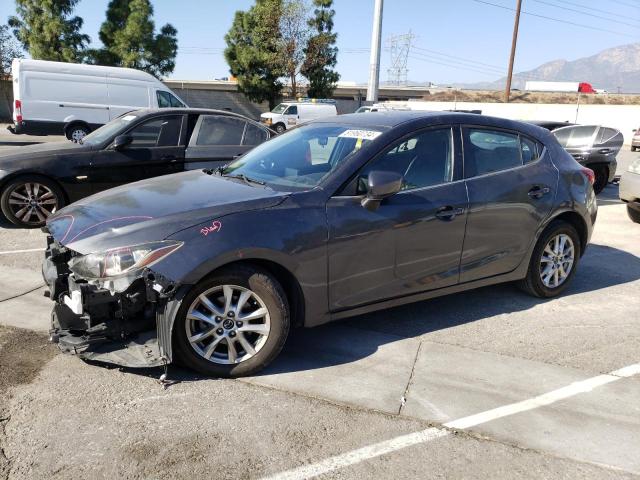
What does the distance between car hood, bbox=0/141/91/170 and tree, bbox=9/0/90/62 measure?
2754cm

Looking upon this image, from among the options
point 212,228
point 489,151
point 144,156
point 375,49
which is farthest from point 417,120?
point 375,49

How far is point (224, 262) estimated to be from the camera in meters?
3.30

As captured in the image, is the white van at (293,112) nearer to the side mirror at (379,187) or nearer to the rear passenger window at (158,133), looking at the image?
the rear passenger window at (158,133)

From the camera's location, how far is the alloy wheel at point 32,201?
6805 millimetres

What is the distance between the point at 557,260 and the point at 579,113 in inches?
1467

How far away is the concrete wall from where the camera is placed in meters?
35.3

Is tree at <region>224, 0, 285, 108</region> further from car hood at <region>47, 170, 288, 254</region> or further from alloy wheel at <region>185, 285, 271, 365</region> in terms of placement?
alloy wheel at <region>185, 285, 271, 365</region>

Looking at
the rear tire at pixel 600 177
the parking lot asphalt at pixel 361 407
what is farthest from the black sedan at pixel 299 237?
the rear tire at pixel 600 177

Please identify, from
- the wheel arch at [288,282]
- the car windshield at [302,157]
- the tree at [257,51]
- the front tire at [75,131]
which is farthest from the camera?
the tree at [257,51]

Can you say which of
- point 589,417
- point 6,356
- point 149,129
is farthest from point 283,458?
point 149,129

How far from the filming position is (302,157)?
4309 mm

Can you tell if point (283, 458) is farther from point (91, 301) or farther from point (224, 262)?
point (91, 301)

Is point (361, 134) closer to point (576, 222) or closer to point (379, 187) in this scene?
point (379, 187)

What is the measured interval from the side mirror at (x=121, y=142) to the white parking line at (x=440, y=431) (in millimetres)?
5319
